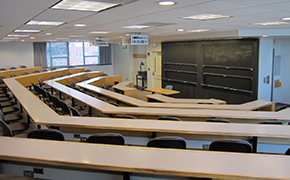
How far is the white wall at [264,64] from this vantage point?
24.6 ft

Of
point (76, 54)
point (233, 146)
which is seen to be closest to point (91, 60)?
point (76, 54)

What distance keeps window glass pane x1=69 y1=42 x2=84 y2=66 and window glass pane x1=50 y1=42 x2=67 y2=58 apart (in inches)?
14.8

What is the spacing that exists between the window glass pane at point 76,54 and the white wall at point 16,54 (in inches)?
91.5

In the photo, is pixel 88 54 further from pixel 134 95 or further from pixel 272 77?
pixel 272 77

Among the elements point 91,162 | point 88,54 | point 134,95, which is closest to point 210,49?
point 134,95

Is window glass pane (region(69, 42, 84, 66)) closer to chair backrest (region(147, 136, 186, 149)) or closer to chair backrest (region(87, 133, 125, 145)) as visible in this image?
chair backrest (region(87, 133, 125, 145))

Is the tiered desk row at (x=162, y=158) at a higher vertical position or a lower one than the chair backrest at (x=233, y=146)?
higher

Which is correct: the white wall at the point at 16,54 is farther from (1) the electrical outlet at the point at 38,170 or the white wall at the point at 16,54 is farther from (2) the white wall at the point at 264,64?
(1) the electrical outlet at the point at 38,170

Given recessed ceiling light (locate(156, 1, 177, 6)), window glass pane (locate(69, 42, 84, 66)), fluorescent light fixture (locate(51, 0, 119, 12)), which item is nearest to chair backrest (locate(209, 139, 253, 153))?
recessed ceiling light (locate(156, 1, 177, 6))

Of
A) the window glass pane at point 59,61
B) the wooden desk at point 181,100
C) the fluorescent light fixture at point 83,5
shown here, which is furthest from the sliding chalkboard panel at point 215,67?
the window glass pane at point 59,61

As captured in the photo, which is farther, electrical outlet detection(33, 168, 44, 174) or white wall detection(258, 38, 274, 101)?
white wall detection(258, 38, 274, 101)

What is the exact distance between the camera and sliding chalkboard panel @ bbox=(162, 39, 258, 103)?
7.82 m

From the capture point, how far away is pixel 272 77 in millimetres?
8078

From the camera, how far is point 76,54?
1603cm
